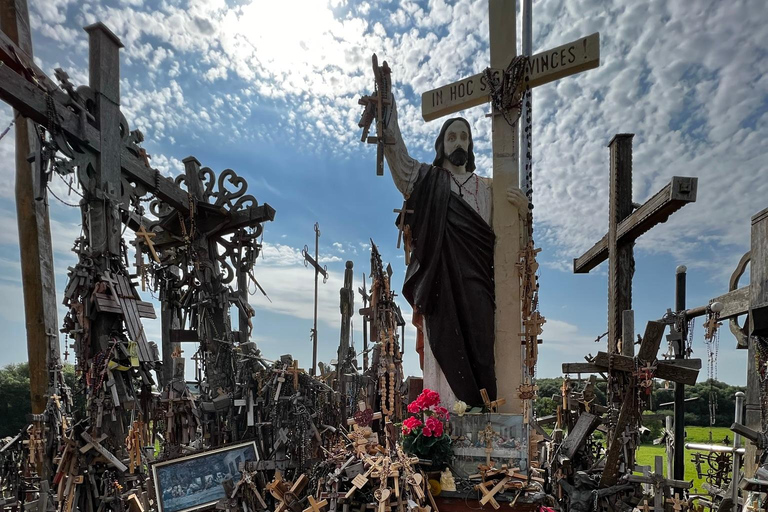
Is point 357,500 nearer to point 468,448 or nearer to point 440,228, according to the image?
point 468,448

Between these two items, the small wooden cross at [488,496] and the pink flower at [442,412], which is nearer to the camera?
the small wooden cross at [488,496]

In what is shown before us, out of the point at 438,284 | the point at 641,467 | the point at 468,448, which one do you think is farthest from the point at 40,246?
the point at 641,467

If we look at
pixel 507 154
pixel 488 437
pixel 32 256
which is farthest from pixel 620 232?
pixel 32 256

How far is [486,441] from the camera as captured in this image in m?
6.34

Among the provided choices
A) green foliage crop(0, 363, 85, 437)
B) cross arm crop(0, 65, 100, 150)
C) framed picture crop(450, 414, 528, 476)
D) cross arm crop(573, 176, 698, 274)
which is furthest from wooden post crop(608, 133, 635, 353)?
green foliage crop(0, 363, 85, 437)

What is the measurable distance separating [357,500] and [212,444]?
4369mm

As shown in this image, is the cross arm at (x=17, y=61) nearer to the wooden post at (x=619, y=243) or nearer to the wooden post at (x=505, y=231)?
the wooden post at (x=505, y=231)

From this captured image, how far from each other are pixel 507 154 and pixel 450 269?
6.28 feet

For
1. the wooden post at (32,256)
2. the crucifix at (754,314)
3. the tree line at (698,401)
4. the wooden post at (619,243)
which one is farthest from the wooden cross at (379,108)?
the tree line at (698,401)

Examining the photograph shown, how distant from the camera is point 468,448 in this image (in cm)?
636

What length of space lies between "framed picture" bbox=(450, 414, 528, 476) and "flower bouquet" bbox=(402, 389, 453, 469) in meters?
0.28

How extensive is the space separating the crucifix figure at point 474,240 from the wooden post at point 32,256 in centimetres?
721

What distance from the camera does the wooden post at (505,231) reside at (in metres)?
6.79

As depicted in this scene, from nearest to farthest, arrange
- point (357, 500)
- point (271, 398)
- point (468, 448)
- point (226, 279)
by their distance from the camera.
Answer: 1. point (357, 500)
2. point (468, 448)
3. point (271, 398)
4. point (226, 279)
